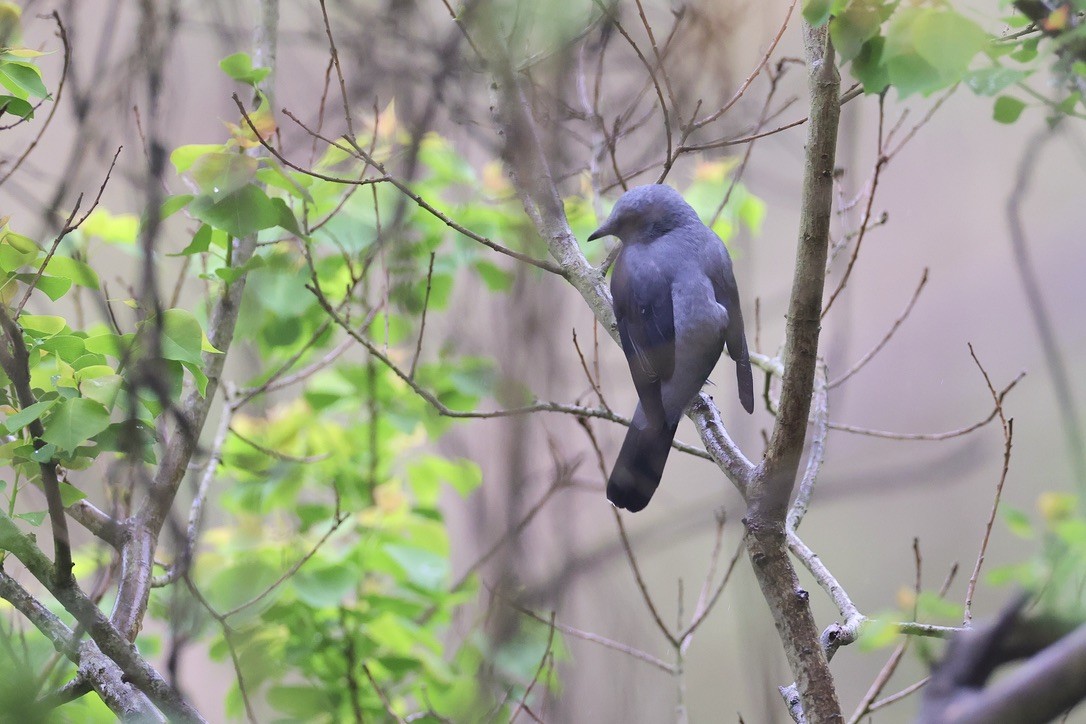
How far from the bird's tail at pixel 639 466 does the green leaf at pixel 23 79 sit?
113 centimetres

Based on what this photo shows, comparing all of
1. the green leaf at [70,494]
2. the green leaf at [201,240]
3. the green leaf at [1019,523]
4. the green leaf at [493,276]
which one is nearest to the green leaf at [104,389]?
the green leaf at [70,494]

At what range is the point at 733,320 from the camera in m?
1.96

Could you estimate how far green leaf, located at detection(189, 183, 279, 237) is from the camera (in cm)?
154

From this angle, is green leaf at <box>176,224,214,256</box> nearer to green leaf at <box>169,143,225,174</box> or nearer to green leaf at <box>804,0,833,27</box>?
green leaf at <box>169,143,225,174</box>

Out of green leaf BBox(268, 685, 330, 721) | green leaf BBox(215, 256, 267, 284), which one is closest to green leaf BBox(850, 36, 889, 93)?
green leaf BBox(215, 256, 267, 284)

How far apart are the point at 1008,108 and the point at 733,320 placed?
2.53 ft

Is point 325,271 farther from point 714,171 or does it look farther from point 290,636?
point 714,171

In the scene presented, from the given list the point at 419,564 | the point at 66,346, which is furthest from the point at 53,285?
the point at 419,564

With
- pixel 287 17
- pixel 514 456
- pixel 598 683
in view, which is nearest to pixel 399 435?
pixel 598 683

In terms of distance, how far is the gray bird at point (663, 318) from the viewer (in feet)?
5.94

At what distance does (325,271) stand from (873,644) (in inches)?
67.7

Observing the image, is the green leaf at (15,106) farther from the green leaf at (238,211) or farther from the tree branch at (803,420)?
the tree branch at (803,420)

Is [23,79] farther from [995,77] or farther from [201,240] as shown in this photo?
[995,77]

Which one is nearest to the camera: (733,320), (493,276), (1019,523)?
(1019,523)
